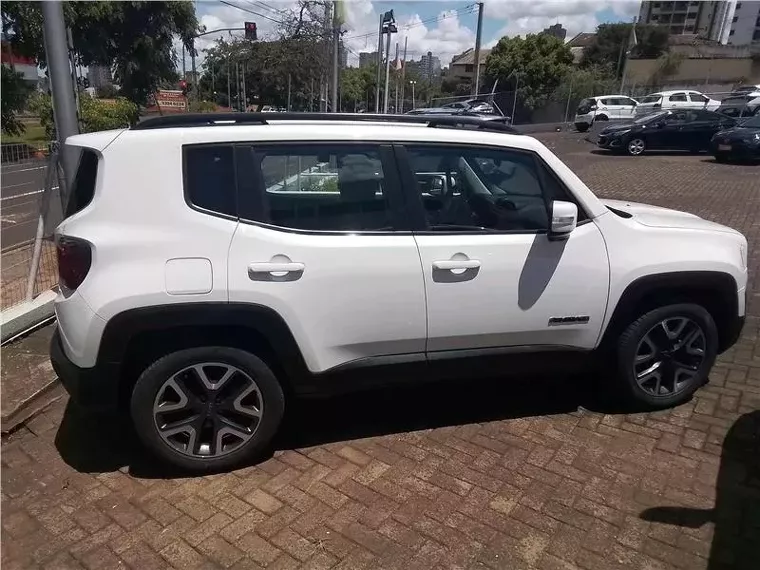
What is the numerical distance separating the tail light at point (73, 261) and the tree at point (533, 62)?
46.5 meters

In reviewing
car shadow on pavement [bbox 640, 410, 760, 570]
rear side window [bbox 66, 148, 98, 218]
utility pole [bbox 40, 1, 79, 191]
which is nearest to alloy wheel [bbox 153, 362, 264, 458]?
rear side window [bbox 66, 148, 98, 218]

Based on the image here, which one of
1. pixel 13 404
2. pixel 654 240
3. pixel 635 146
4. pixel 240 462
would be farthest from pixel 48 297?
pixel 635 146

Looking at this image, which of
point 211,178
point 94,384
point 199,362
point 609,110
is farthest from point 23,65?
point 609,110

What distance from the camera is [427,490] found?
2916 mm

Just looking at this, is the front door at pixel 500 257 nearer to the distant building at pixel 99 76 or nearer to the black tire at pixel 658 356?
the black tire at pixel 658 356

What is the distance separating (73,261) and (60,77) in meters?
3.03

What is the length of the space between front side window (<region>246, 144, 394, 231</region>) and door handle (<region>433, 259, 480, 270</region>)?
0.33 metres

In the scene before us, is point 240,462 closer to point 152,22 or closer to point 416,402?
point 416,402

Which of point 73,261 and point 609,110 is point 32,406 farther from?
point 609,110

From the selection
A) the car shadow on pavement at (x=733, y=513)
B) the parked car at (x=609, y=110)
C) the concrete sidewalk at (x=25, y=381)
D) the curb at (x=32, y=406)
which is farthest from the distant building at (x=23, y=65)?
the parked car at (x=609, y=110)

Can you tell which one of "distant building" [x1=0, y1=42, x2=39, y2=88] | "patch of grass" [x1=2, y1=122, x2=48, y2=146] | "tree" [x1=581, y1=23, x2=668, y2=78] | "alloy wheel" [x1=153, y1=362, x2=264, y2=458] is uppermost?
"tree" [x1=581, y1=23, x2=668, y2=78]

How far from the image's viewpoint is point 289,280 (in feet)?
9.36

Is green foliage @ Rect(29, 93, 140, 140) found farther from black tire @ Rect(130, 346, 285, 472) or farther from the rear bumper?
black tire @ Rect(130, 346, 285, 472)

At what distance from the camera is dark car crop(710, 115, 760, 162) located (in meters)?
16.4
